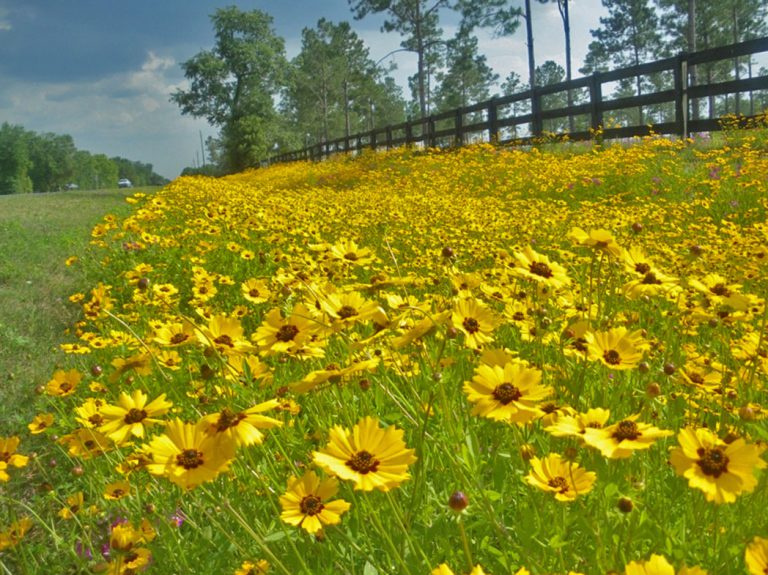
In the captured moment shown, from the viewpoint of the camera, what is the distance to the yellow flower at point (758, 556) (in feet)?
2.23

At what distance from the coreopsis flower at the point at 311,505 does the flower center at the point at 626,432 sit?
441mm

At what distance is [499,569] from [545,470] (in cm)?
27

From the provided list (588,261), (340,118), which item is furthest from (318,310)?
(340,118)

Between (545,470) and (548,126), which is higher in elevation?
(548,126)

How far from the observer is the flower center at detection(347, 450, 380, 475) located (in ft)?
2.93

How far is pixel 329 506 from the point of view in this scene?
3.08 feet

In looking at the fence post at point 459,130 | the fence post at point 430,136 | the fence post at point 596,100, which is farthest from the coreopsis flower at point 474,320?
the fence post at point 430,136

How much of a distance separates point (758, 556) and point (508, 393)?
0.42 metres

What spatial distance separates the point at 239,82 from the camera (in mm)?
36250

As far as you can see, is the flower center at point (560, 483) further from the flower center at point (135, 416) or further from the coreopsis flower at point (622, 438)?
the flower center at point (135, 416)

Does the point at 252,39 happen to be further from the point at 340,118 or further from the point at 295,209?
the point at 295,209

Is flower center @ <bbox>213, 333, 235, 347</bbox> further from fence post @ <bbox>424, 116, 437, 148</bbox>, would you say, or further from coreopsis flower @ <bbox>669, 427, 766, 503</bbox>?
fence post @ <bbox>424, 116, 437, 148</bbox>

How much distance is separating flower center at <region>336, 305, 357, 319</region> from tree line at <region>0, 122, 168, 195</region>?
83.4 m

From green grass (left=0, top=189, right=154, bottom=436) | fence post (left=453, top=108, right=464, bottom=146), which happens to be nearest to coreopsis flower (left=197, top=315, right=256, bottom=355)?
green grass (left=0, top=189, right=154, bottom=436)
